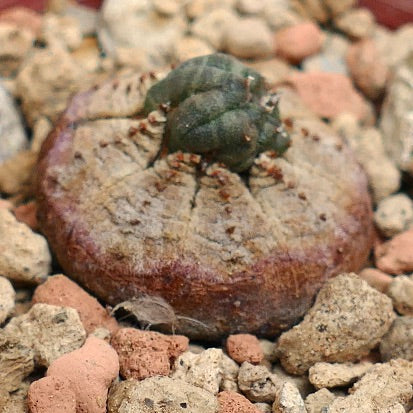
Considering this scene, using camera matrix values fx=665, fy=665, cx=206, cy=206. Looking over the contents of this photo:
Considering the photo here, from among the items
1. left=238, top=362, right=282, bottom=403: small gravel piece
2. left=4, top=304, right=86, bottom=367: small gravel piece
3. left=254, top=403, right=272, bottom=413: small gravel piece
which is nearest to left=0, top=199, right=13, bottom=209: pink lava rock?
left=4, top=304, right=86, bottom=367: small gravel piece

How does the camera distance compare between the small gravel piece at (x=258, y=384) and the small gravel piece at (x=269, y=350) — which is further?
the small gravel piece at (x=269, y=350)

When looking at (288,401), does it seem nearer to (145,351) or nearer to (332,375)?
(332,375)

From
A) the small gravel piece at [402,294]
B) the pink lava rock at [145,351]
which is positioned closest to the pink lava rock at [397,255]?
the small gravel piece at [402,294]

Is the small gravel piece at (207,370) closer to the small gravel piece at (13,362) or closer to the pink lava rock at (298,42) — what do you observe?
the small gravel piece at (13,362)

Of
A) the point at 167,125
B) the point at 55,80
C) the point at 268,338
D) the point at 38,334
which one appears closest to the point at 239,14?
the point at 55,80

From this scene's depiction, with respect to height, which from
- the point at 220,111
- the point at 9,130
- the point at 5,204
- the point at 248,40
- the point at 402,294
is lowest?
the point at 5,204

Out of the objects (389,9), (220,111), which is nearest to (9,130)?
(220,111)
